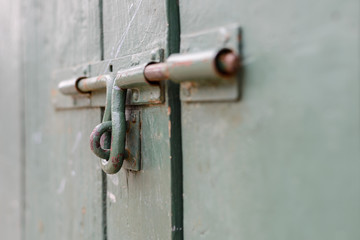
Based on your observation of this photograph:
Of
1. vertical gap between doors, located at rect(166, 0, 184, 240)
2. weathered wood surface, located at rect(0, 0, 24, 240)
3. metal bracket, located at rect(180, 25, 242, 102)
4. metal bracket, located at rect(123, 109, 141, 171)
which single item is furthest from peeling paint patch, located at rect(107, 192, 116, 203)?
weathered wood surface, located at rect(0, 0, 24, 240)

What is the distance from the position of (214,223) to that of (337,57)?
0.88 feet

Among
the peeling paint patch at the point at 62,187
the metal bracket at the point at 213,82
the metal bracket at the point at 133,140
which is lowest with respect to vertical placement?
the peeling paint patch at the point at 62,187

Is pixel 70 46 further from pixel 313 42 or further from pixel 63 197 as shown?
pixel 313 42

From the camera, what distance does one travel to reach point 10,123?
147 centimetres

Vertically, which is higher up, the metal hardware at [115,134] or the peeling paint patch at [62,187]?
the metal hardware at [115,134]

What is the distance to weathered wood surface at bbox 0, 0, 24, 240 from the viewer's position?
137 centimetres

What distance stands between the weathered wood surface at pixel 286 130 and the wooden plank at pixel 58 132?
0.41 meters

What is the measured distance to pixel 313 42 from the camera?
358 mm

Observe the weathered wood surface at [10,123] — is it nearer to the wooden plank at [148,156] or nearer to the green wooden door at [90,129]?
the green wooden door at [90,129]

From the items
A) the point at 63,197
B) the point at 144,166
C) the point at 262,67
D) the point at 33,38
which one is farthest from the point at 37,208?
the point at 262,67

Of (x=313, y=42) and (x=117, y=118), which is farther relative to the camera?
(x=117, y=118)

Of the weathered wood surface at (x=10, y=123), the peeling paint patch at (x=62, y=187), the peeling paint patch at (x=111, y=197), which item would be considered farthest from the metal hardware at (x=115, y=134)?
the weathered wood surface at (x=10, y=123)

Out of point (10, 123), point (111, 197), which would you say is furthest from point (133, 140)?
point (10, 123)

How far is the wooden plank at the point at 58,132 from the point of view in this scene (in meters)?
0.86
